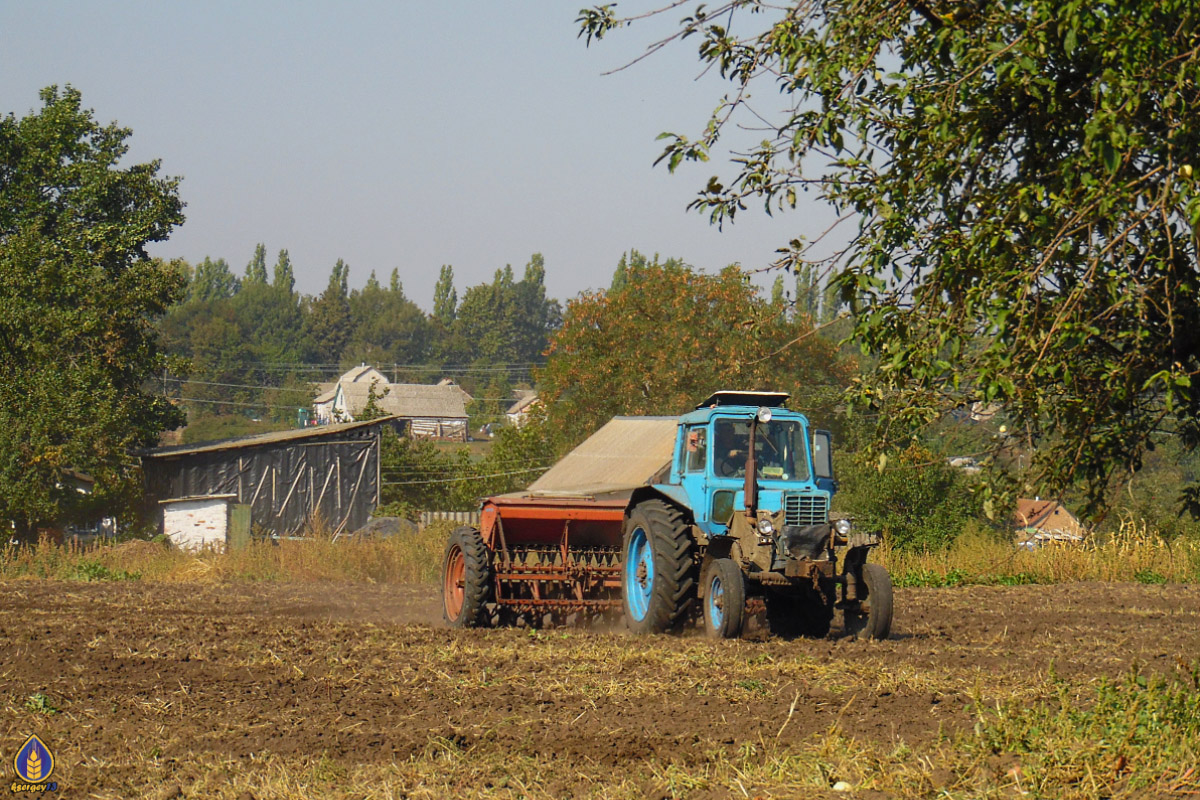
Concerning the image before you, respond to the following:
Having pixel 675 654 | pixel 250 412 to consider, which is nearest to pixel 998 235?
pixel 675 654

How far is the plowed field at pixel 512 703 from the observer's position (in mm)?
6234

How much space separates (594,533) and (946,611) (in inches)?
214

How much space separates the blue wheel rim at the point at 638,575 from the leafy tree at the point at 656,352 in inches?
1234

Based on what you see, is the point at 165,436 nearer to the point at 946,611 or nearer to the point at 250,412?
the point at 250,412

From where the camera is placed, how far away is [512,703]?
27.0 feet

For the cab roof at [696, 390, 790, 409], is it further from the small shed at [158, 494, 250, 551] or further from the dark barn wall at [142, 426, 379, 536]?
the small shed at [158, 494, 250, 551]

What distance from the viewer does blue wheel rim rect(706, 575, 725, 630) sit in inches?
457

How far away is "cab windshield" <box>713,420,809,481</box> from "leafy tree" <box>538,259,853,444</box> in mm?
31749

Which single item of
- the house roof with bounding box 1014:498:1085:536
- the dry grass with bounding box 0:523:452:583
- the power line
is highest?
the power line

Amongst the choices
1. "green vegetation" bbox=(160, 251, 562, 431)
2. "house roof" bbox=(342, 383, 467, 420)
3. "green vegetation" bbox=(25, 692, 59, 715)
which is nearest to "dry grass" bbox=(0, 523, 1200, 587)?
"green vegetation" bbox=(25, 692, 59, 715)

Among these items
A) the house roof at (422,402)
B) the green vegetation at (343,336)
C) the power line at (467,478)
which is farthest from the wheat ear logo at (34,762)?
the green vegetation at (343,336)

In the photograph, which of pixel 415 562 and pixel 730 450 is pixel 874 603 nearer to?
pixel 730 450

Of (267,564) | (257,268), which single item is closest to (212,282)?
(257,268)

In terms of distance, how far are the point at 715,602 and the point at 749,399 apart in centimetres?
216
